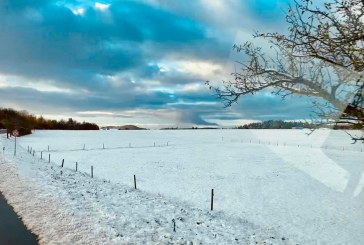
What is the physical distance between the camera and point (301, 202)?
22359mm

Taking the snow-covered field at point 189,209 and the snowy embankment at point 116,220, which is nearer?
the snowy embankment at point 116,220

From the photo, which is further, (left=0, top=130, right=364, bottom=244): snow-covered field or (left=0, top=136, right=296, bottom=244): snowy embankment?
(left=0, top=130, right=364, bottom=244): snow-covered field

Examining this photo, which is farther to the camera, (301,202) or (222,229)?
(301,202)

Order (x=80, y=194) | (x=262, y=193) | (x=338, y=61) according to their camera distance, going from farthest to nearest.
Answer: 1. (x=262, y=193)
2. (x=80, y=194)
3. (x=338, y=61)

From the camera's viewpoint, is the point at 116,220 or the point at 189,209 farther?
the point at 189,209

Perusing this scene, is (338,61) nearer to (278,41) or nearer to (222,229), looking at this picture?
(278,41)

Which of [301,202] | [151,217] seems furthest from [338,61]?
[301,202]

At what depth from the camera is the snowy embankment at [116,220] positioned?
37.8 ft

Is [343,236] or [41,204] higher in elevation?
[41,204]

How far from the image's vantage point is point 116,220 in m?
13.2

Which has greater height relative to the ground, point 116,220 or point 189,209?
point 116,220

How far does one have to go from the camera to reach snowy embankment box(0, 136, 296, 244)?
11.5 metres

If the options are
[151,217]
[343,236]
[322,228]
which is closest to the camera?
[151,217]

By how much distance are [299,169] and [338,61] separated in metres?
36.6
